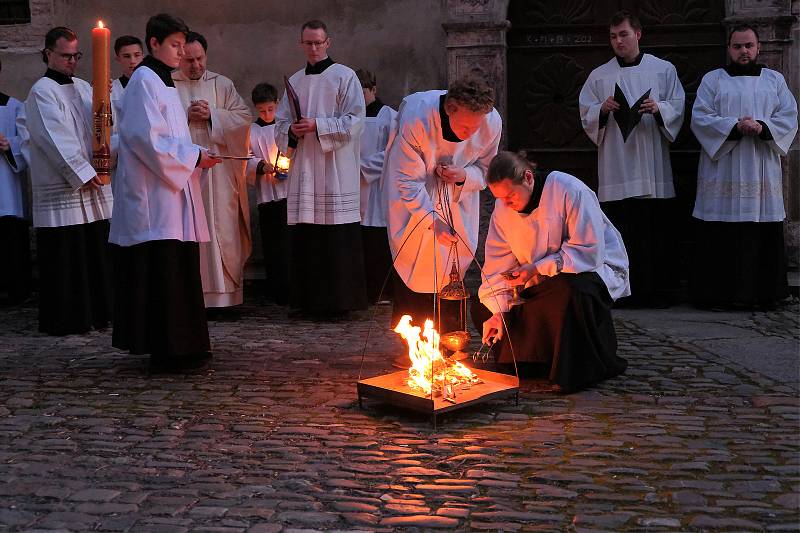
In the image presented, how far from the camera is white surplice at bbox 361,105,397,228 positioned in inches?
395

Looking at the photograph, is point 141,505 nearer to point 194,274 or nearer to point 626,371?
point 194,274

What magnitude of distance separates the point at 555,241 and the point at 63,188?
425 cm

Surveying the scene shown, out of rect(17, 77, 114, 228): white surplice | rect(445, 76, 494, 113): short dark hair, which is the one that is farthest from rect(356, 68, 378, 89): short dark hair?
rect(445, 76, 494, 113): short dark hair

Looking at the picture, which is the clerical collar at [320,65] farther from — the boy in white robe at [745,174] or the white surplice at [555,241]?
the boy in white robe at [745,174]

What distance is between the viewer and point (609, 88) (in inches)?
372

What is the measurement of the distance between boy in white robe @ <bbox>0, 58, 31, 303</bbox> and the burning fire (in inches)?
222

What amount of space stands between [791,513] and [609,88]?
19.5 ft

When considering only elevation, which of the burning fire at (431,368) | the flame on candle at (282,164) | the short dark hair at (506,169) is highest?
the flame on candle at (282,164)

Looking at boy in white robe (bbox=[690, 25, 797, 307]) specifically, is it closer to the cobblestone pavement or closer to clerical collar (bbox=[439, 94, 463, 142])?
the cobblestone pavement

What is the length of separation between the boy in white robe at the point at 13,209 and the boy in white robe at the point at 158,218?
12.0ft

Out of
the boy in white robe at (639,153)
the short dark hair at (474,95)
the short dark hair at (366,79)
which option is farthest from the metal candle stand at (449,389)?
the short dark hair at (366,79)

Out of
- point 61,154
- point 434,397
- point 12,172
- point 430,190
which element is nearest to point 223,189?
point 61,154

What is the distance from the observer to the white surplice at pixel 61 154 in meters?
8.26

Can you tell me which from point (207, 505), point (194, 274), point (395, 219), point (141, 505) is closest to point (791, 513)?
point (207, 505)
